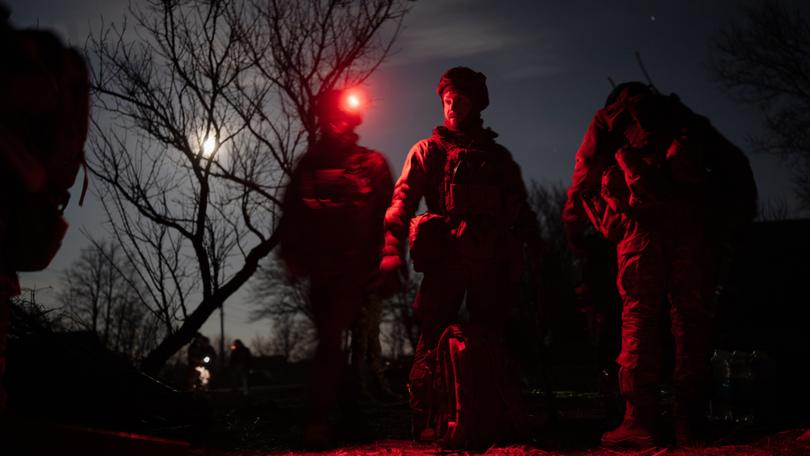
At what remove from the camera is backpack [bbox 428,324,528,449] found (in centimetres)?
387

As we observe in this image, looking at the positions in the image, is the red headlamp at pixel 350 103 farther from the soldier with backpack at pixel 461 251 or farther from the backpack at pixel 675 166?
the backpack at pixel 675 166

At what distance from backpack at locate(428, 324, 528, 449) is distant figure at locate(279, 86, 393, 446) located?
0.67m

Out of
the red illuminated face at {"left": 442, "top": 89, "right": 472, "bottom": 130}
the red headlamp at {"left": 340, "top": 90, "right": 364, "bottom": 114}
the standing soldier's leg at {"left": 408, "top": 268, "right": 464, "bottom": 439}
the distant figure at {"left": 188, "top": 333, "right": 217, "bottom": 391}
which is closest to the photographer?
the standing soldier's leg at {"left": 408, "top": 268, "right": 464, "bottom": 439}

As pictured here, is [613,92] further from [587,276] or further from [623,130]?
[587,276]

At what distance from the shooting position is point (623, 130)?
4684 millimetres

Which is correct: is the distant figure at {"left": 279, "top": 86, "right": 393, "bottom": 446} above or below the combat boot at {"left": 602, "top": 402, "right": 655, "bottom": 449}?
above

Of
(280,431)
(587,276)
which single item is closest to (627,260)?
(587,276)

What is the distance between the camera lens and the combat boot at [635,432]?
13.1 ft

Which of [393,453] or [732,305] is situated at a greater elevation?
[732,305]

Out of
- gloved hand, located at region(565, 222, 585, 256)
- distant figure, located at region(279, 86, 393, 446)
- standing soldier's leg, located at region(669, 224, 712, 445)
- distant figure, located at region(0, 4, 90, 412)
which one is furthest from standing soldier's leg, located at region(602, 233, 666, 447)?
distant figure, located at region(0, 4, 90, 412)

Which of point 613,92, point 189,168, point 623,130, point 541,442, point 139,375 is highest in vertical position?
point 189,168

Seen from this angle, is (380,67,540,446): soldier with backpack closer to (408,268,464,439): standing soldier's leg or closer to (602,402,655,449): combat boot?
(408,268,464,439): standing soldier's leg

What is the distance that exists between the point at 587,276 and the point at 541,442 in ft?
7.67

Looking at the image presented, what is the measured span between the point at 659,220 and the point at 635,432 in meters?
1.41
